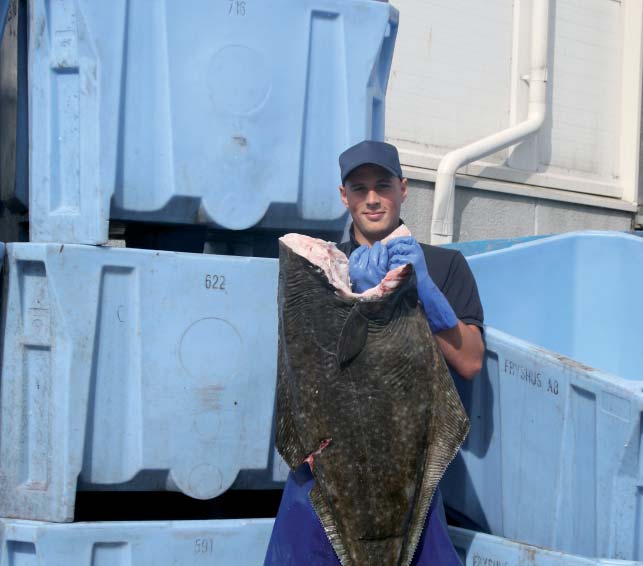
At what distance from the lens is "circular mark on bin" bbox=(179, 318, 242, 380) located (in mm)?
2990

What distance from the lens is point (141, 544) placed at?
2.88m

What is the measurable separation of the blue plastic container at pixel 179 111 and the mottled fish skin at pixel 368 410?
2.26 ft

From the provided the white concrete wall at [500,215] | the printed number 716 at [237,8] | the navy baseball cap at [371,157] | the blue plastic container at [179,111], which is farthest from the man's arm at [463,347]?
the white concrete wall at [500,215]

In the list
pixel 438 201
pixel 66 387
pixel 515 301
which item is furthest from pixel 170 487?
pixel 438 201

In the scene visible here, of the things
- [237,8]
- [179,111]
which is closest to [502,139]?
[237,8]

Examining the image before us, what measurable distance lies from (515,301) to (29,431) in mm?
2143

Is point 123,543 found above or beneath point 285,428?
beneath

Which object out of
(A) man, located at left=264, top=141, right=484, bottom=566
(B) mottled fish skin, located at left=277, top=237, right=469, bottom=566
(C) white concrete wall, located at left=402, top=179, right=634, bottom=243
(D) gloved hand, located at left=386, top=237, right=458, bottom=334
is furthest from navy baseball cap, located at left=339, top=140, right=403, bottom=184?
(C) white concrete wall, located at left=402, top=179, right=634, bottom=243

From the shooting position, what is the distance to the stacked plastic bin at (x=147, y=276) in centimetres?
290

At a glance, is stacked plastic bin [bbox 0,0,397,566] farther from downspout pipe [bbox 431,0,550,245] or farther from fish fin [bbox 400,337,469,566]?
downspout pipe [bbox 431,0,550,245]

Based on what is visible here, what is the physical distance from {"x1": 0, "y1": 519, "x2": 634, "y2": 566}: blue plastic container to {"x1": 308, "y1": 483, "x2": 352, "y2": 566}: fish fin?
19.7 inches

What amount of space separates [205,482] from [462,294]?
3.12ft

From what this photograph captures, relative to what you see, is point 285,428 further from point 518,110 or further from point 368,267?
point 518,110

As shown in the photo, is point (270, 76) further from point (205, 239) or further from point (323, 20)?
point (205, 239)
